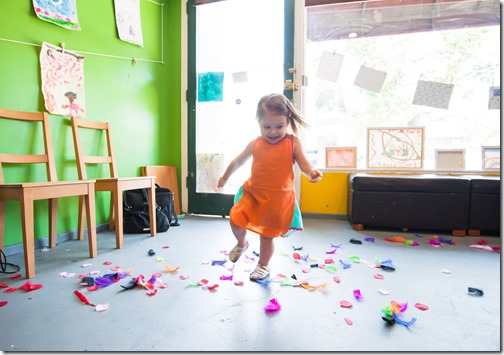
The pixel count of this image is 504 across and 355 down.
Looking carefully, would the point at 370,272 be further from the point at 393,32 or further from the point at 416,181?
→ the point at 393,32

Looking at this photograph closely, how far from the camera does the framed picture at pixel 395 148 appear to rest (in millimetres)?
3014

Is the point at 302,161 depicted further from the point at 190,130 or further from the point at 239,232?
the point at 190,130

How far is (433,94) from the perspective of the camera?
9.73 ft

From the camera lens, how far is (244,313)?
1.18 m

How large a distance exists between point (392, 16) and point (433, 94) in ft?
3.00

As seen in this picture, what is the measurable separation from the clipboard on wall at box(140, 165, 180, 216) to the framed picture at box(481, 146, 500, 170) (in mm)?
3206

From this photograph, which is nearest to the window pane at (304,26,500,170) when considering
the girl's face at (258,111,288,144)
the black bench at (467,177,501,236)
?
the black bench at (467,177,501,236)

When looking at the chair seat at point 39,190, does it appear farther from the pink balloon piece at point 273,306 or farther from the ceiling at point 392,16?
the ceiling at point 392,16

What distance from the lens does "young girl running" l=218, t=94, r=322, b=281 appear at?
146cm

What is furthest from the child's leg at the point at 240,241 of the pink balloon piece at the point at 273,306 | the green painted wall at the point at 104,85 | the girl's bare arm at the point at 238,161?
the green painted wall at the point at 104,85

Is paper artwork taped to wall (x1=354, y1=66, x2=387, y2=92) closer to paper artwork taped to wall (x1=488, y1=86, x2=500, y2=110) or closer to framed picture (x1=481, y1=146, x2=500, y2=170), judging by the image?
paper artwork taped to wall (x1=488, y1=86, x2=500, y2=110)

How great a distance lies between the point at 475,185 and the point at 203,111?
273 centimetres

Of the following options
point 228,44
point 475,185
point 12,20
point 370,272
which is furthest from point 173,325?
point 228,44

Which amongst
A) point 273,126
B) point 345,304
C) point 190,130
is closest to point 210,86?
point 190,130
